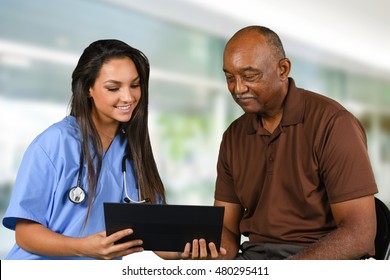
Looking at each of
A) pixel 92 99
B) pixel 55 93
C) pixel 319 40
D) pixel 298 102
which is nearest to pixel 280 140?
pixel 298 102

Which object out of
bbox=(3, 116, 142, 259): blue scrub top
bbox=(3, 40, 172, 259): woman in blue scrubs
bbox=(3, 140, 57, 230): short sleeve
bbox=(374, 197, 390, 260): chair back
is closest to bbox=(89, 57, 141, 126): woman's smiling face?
bbox=(3, 40, 172, 259): woman in blue scrubs

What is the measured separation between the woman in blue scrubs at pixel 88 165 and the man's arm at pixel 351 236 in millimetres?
480

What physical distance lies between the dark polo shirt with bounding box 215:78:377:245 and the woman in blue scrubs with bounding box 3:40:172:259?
305 mm

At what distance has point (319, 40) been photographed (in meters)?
4.73

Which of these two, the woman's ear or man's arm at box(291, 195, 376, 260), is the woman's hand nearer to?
man's arm at box(291, 195, 376, 260)

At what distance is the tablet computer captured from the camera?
1.49 metres

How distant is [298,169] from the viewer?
66.4 inches

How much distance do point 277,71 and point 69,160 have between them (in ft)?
2.19

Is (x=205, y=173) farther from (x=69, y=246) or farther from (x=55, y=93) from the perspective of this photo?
(x=69, y=246)

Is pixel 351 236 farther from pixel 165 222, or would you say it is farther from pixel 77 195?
pixel 77 195

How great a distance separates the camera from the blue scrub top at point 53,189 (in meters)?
1.72

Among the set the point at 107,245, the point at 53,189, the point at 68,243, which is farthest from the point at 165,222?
the point at 53,189
